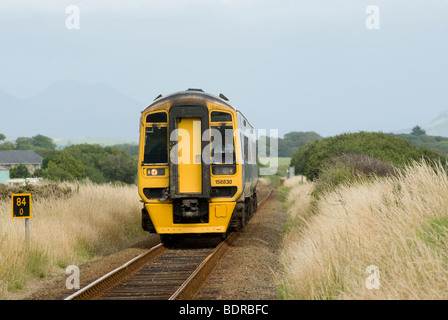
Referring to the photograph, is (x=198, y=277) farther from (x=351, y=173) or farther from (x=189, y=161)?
(x=351, y=173)

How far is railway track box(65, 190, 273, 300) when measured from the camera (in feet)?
28.3

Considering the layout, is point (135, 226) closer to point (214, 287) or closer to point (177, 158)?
point (177, 158)

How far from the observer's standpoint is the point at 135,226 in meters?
18.0

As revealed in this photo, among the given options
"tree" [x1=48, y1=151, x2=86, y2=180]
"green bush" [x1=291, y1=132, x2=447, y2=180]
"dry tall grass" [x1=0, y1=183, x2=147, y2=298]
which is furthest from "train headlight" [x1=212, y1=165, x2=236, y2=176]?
"tree" [x1=48, y1=151, x2=86, y2=180]

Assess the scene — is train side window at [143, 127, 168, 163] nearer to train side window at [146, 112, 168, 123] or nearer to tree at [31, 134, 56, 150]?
train side window at [146, 112, 168, 123]

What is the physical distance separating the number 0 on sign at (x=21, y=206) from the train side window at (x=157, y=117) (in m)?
3.51

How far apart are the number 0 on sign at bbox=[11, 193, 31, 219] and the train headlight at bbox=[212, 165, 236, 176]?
4.23 m

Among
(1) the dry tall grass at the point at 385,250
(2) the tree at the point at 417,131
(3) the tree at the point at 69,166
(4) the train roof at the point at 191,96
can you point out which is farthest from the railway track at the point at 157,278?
(2) the tree at the point at 417,131

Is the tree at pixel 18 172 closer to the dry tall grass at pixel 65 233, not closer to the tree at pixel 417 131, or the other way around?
the dry tall grass at pixel 65 233

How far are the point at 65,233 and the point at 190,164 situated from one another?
3.30m

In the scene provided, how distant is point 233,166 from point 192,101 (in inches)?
71.4

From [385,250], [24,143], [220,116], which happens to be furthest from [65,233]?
[24,143]

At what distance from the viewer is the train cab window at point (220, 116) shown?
13641 mm

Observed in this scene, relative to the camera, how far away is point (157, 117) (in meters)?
13.7
